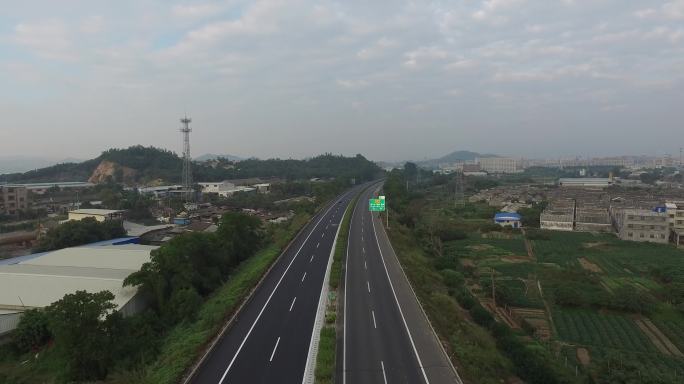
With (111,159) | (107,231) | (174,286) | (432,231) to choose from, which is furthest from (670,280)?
(111,159)

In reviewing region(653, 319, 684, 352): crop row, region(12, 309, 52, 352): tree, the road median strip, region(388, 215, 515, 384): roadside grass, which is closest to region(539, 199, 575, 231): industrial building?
region(653, 319, 684, 352): crop row

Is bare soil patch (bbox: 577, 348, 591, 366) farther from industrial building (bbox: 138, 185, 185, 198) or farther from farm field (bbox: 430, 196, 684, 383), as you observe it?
industrial building (bbox: 138, 185, 185, 198)

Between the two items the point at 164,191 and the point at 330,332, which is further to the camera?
the point at 164,191

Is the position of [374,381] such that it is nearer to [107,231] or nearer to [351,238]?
[351,238]

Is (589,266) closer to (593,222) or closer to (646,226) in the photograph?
(646,226)

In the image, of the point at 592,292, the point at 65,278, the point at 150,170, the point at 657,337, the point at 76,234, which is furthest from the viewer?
the point at 150,170

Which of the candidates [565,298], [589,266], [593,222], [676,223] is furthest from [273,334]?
[593,222]
